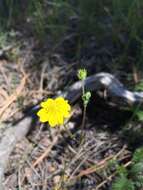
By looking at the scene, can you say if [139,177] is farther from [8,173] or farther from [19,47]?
[19,47]

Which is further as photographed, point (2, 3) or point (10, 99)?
point (2, 3)

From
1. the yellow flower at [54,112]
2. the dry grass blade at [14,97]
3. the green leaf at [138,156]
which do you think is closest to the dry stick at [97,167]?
the green leaf at [138,156]

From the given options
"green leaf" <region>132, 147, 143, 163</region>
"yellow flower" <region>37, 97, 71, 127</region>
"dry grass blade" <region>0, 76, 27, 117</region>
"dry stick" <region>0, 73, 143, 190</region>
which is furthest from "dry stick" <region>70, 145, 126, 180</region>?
"dry grass blade" <region>0, 76, 27, 117</region>

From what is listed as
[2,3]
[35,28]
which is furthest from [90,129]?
[2,3]

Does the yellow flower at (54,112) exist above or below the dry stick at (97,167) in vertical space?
above

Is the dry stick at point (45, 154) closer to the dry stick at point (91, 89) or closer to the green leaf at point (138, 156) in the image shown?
the dry stick at point (91, 89)

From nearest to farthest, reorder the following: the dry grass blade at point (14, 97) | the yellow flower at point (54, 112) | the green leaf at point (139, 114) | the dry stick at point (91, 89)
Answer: the yellow flower at point (54, 112) → the green leaf at point (139, 114) → the dry stick at point (91, 89) → the dry grass blade at point (14, 97)

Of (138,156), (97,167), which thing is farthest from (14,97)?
(138,156)

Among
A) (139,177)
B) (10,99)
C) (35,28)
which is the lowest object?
(139,177)

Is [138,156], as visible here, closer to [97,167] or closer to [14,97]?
[97,167]

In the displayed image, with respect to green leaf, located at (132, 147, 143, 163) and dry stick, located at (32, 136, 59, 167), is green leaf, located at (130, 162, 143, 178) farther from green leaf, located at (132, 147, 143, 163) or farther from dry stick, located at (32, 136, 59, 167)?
dry stick, located at (32, 136, 59, 167)

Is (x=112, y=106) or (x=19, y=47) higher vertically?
(x=19, y=47)
